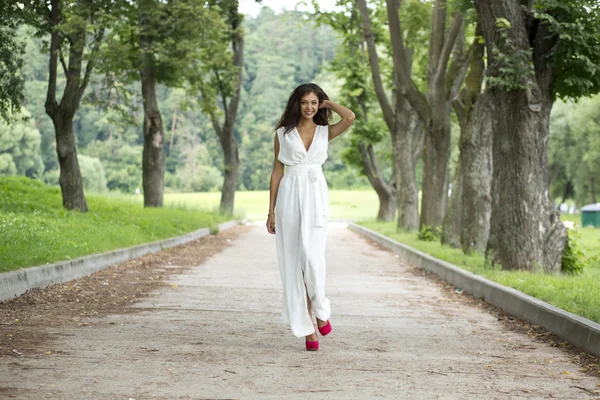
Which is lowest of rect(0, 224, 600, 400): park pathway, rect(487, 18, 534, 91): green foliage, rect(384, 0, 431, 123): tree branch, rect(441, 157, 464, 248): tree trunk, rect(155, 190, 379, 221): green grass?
rect(155, 190, 379, 221): green grass

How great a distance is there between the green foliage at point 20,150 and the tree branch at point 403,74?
60561 mm

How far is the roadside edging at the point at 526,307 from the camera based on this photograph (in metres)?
7.97

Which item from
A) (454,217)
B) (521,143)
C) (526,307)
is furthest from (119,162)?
(526,307)

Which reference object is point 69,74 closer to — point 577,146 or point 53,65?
point 53,65

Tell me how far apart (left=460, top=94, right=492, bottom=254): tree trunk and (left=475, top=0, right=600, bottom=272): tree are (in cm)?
416

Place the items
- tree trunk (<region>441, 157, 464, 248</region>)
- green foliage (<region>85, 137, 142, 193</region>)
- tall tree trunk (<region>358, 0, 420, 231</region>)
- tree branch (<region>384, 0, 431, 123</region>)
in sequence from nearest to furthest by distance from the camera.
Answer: tree trunk (<region>441, 157, 464, 248</region>) → tree branch (<region>384, 0, 431, 123</region>) → tall tree trunk (<region>358, 0, 420, 231</region>) → green foliage (<region>85, 137, 142, 193</region>)

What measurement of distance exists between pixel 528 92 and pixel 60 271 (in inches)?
273

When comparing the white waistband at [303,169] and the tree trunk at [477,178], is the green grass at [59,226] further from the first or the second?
Result: the tree trunk at [477,178]

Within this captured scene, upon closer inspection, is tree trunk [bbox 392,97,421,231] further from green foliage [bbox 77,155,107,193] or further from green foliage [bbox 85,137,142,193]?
green foliage [bbox 85,137,142,193]

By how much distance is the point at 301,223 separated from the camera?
25.1ft

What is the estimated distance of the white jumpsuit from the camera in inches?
300

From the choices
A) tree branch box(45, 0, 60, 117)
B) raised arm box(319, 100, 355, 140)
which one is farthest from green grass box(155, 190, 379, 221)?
raised arm box(319, 100, 355, 140)

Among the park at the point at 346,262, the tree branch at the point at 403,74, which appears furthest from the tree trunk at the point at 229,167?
the tree branch at the point at 403,74

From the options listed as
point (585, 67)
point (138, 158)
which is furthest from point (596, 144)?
point (138, 158)
